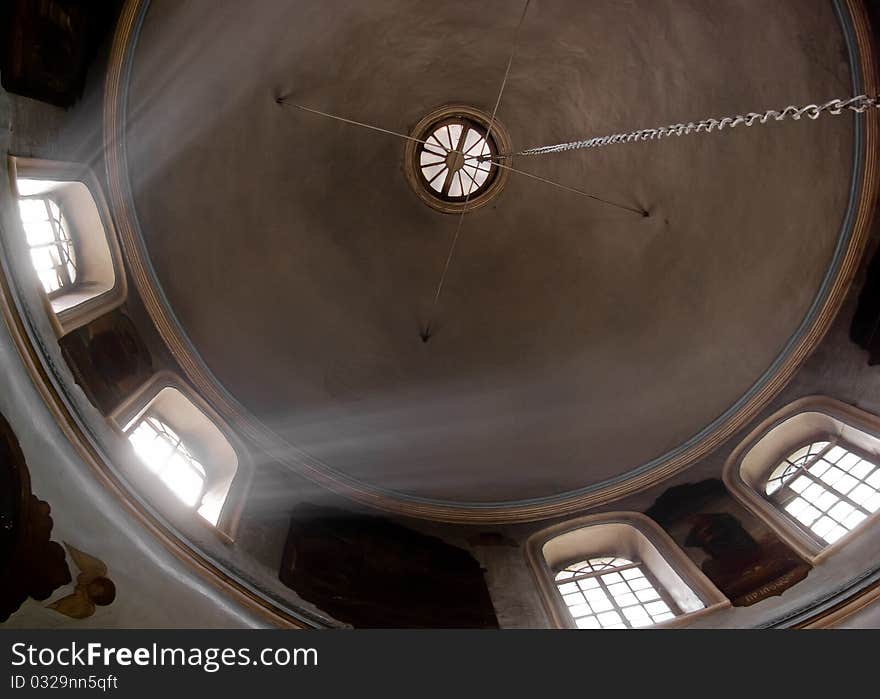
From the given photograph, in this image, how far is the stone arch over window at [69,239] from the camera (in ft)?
24.8

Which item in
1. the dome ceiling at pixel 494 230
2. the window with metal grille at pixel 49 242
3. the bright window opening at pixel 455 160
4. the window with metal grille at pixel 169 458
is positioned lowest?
the window with metal grille at pixel 169 458

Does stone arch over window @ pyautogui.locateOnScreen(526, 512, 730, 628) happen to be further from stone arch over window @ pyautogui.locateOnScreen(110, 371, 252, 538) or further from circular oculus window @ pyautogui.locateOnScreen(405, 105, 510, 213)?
circular oculus window @ pyautogui.locateOnScreen(405, 105, 510, 213)

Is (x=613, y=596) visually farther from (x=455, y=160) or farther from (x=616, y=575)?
(x=455, y=160)

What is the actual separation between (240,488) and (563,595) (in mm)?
4614

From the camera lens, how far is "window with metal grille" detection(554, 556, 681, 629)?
341 inches

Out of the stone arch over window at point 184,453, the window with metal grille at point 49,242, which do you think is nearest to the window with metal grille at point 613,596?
the stone arch over window at point 184,453

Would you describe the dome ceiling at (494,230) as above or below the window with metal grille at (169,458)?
above

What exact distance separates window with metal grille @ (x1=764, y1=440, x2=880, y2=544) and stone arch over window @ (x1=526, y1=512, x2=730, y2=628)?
5.20ft

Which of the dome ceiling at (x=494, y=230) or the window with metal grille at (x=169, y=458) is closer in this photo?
the window with metal grille at (x=169, y=458)

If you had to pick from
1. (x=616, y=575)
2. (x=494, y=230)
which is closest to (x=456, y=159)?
(x=494, y=230)

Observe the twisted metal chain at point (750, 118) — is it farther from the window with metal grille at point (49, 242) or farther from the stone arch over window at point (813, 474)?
the window with metal grille at point (49, 242)

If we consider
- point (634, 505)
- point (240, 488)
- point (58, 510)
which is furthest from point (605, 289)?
point (58, 510)

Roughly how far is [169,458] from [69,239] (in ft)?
9.76

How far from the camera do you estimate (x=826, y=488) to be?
9109mm
